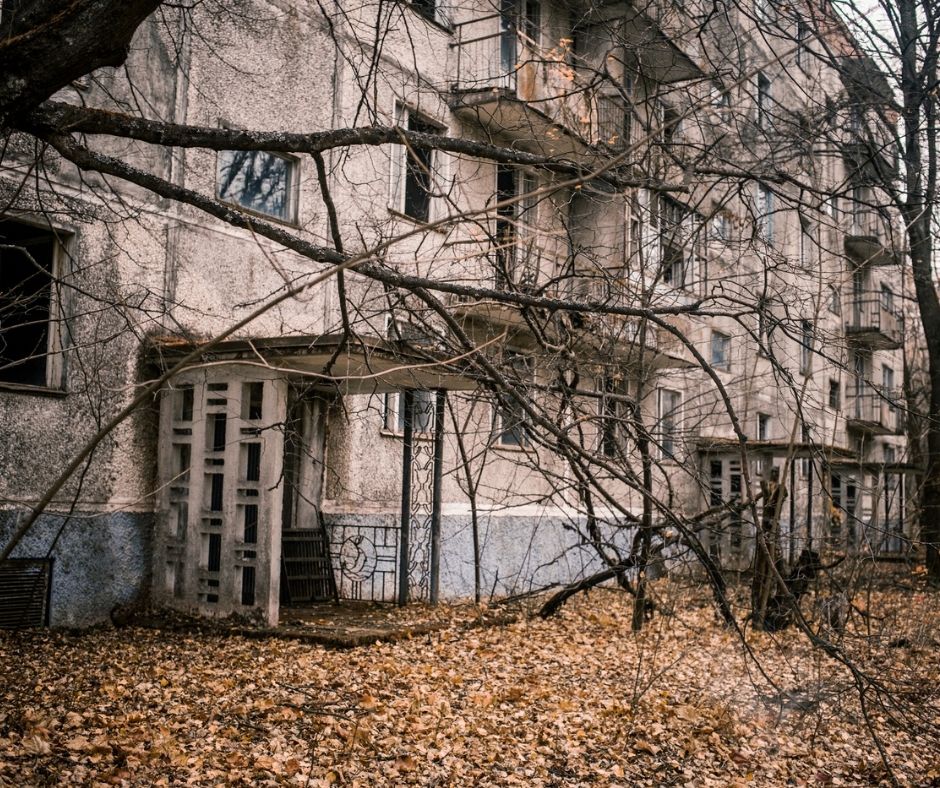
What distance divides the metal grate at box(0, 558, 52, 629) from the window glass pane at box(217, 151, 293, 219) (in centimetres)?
434

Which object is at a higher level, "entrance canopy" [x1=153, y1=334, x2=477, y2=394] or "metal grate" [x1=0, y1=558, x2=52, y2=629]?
"entrance canopy" [x1=153, y1=334, x2=477, y2=394]

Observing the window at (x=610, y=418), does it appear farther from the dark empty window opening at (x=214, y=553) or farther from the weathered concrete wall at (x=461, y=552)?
the dark empty window opening at (x=214, y=553)

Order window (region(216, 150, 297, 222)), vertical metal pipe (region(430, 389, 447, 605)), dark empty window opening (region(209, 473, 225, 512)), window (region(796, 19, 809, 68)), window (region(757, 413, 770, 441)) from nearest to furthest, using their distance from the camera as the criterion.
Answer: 1. window (region(796, 19, 809, 68))
2. dark empty window opening (region(209, 473, 225, 512))
3. window (region(216, 150, 297, 222))
4. vertical metal pipe (region(430, 389, 447, 605))
5. window (region(757, 413, 770, 441))

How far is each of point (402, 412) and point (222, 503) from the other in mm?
3932

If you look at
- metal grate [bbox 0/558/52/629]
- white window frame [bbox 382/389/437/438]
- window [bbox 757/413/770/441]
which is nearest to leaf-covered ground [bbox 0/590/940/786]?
metal grate [bbox 0/558/52/629]

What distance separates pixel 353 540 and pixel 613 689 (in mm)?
4938

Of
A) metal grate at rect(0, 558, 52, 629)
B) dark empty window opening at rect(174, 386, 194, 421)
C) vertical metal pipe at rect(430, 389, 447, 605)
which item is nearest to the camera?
metal grate at rect(0, 558, 52, 629)

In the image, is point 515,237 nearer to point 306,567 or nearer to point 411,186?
point 306,567

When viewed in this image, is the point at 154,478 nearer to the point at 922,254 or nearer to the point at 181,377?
the point at 181,377

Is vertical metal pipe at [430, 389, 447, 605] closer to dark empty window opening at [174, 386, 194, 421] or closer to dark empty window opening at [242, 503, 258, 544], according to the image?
dark empty window opening at [242, 503, 258, 544]

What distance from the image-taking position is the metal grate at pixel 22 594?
869 centimetres

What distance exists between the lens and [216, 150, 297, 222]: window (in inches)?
432

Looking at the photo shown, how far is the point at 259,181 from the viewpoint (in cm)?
1145

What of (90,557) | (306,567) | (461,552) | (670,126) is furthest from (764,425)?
(670,126)
